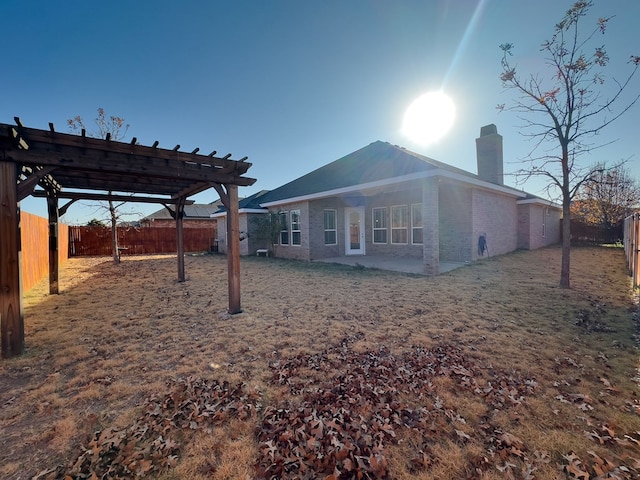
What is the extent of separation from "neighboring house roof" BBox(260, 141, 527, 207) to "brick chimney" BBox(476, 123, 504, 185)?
1.52 meters

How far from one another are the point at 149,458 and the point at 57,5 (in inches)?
354

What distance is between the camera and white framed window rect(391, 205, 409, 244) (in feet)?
41.2

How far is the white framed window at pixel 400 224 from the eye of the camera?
12.5 meters

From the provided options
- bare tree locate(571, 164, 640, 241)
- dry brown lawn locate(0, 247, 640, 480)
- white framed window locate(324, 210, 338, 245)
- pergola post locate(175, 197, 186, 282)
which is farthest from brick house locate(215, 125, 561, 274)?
pergola post locate(175, 197, 186, 282)

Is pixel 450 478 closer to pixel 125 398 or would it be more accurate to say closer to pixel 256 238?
pixel 125 398

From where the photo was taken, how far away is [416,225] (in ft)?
40.1

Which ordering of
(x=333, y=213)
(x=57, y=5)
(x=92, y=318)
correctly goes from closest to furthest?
(x=92, y=318) < (x=57, y=5) < (x=333, y=213)

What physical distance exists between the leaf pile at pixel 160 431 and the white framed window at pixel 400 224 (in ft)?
35.3

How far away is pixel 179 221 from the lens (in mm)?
8984

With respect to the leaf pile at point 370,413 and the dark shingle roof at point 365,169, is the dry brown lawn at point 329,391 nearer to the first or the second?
the leaf pile at point 370,413

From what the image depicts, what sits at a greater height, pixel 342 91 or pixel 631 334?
pixel 342 91

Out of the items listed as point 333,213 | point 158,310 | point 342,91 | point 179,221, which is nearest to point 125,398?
point 158,310

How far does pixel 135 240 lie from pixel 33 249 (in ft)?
38.5

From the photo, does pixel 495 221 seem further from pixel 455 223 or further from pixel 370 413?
pixel 370 413
